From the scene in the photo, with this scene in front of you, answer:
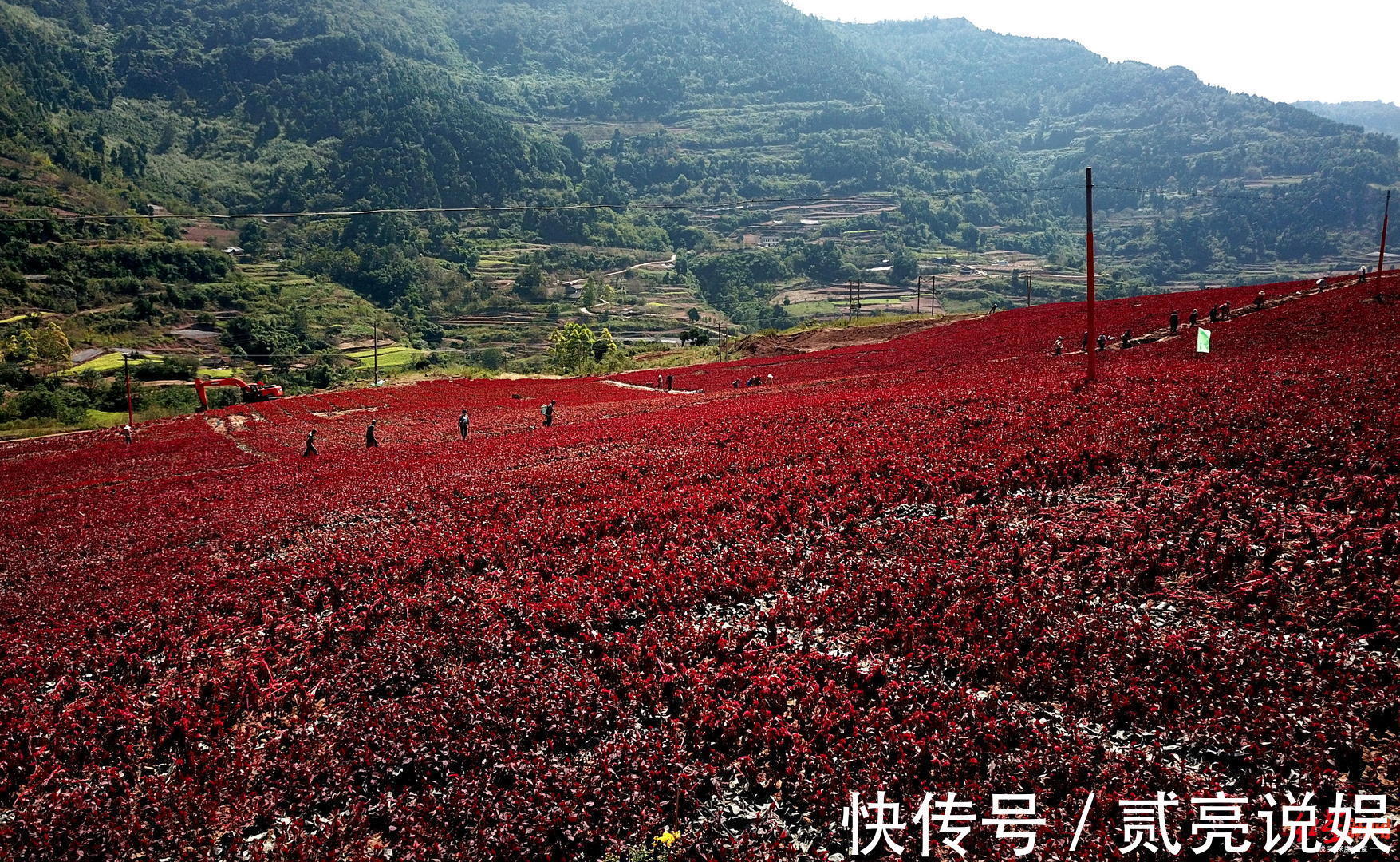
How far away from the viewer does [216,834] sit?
573 cm

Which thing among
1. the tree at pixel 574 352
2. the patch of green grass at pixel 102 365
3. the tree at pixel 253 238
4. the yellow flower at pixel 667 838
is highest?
the tree at pixel 253 238

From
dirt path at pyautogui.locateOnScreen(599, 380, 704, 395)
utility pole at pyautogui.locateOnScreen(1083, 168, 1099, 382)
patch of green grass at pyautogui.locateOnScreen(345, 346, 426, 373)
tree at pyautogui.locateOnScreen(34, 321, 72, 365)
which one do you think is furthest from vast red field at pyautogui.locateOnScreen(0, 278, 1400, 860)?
patch of green grass at pyautogui.locateOnScreen(345, 346, 426, 373)

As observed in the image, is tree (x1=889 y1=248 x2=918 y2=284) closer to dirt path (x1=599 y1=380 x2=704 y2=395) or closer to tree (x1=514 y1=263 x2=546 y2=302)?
tree (x1=514 y1=263 x2=546 y2=302)

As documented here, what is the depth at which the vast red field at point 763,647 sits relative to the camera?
208 inches

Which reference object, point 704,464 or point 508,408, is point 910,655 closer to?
point 704,464

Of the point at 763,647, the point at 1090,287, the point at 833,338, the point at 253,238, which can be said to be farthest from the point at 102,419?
the point at 253,238

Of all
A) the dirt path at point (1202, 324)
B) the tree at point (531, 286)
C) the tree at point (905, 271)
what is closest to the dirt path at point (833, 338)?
the dirt path at point (1202, 324)

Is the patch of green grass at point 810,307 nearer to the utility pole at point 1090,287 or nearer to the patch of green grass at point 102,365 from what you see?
the patch of green grass at point 102,365

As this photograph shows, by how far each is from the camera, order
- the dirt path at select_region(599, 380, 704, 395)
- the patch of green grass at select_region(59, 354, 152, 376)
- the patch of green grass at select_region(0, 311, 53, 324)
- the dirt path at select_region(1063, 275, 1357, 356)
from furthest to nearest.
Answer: the patch of green grass at select_region(0, 311, 53, 324) < the patch of green grass at select_region(59, 354, 152, 376) < the dirt path at select_region(599, 380, 704, 395) < the dirt path at select_region(1063, 275, 1357, 356)

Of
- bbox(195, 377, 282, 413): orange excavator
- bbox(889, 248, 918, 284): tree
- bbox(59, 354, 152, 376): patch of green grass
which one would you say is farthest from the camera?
bbox(889, 248, 918, 284): tree

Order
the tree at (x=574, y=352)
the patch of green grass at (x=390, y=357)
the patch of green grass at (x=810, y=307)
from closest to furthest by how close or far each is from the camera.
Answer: the tree at (x=574, y=352), the patch of green grass at (x=390, y=357), the patch of green grass at (x=810, y=307)

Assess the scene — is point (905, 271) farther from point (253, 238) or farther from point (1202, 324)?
point (1202, 324)

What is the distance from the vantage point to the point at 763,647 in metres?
7.06

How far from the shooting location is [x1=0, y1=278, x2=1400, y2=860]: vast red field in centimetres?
529
